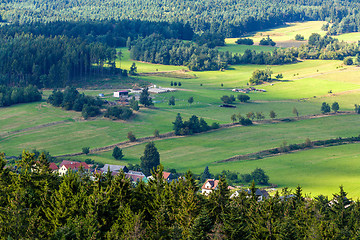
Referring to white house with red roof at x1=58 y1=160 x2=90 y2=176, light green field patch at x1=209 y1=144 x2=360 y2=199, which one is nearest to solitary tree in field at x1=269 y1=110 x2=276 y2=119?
light green field patch at x1=209 y1=144 x2=360 y2=199

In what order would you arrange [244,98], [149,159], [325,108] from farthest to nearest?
[244,98] → [325,108] → [149,159]

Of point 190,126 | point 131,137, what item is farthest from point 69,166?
point 190,126

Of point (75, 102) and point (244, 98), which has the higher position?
point (75, 102)

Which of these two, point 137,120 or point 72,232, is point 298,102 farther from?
point 72,232

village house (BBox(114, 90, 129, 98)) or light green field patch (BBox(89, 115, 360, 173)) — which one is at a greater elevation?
village house (BBox(114, 90, 129, 98))

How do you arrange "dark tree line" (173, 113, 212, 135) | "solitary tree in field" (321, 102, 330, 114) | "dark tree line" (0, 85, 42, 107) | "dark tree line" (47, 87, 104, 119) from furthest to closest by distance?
"dark tree line" (0, 85, 42, 107)
"solitary tree in field" (321, 102, 330, 114)
"dark tree line" (47, 87, 104, 119)
"dark tree line" (173, 113, 212, 135)

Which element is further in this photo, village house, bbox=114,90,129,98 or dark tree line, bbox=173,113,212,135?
village house, bbox=114,90,129,98

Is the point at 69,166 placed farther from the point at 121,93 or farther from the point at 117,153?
the point at 121,93

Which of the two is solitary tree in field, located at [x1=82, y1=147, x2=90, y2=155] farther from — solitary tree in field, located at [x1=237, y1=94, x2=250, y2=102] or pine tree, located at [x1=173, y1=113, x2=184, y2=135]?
solitary tree in field, located at [x1=237, y1=94, x2=250, y2=102]
